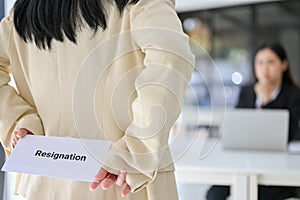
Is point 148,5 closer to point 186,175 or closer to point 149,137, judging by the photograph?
point 149,137

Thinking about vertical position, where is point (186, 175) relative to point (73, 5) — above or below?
below

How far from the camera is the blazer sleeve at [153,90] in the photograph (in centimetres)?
78

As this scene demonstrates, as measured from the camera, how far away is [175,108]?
797 millimetres

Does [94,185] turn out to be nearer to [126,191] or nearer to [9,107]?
[126,191]

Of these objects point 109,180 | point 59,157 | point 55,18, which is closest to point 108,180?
point 109,180

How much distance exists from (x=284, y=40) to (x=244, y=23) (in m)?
0.55

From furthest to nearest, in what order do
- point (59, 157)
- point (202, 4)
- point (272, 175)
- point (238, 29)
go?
point (238, 29) < point (202, 4) < point (272, 175) < point (59, 157)

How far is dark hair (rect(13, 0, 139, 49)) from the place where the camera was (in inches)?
34.4

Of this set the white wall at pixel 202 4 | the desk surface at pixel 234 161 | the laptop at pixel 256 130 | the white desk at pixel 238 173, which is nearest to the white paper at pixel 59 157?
the desk surface at pixel 234 161

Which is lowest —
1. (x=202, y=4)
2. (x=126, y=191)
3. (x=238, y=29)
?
(x=126, y=191)

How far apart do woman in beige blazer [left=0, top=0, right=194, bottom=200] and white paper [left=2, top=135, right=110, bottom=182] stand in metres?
0.03

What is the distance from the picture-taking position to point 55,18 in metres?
0.91

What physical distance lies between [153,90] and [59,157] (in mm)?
276

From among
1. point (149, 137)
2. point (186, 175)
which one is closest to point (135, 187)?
point (149, 137)
